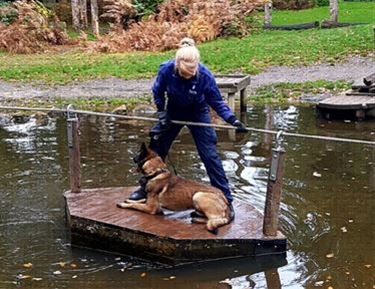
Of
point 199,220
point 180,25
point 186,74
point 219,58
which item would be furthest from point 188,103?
point 180,25

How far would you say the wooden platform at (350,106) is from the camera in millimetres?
14219

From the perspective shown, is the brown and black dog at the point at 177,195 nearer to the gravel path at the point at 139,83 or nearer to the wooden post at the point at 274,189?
the wooden post at the point at 274,189

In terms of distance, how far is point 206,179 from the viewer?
10016 mm

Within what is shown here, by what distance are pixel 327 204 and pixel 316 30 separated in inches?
820

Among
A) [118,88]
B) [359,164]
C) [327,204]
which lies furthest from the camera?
[118,88]

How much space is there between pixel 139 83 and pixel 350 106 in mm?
6673

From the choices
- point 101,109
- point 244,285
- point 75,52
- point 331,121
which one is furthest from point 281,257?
point 75,52

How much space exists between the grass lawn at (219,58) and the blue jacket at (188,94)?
12.4 m

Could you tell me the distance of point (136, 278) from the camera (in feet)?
22.1

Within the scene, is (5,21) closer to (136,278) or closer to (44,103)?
(44,103)

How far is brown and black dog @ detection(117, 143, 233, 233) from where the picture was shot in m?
7.31

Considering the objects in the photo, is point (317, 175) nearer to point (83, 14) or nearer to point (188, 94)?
point (188, 94)

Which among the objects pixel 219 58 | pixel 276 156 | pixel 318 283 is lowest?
pixel 318 283

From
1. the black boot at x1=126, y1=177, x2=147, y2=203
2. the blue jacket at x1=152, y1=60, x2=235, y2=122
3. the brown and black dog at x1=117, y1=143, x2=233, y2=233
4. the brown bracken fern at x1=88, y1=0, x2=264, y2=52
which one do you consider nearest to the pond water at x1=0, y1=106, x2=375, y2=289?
the brown and black dog at x1=117, y1=143, x2=233, y2=233
